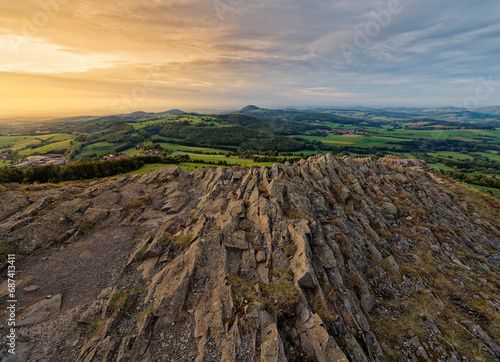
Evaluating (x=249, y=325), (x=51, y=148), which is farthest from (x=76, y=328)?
(x=51, y=148)

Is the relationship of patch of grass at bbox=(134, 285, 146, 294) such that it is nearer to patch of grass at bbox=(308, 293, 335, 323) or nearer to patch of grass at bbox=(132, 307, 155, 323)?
patch of grass at bbox=(132, 307, 155, 323)

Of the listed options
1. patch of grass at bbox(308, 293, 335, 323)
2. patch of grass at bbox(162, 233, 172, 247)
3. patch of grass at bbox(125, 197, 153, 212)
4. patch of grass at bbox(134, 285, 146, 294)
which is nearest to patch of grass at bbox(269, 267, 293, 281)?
patch of grass at bbox(308, 293, 335, 323)

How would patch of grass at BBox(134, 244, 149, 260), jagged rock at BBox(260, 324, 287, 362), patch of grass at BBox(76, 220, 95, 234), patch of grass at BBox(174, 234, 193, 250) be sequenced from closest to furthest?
jagged rock at BBox(260, 324, 287, 362) < patch of grass at BBox(134, 244, 149, 260) < patch of grass at BBox(174, 234, 193, 250) < patch of grass at BBox(76, 220, 95, 234)

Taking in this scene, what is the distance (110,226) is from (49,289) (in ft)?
29.6

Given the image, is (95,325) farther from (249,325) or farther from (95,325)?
(249,325)

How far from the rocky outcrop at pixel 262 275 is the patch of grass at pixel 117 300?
0.28ft

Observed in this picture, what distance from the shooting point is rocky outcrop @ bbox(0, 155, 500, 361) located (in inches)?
463

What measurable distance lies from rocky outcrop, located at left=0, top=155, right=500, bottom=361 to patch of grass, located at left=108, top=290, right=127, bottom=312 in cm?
8

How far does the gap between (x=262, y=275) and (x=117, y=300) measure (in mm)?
10845

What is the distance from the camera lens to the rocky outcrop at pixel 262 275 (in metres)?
11.8

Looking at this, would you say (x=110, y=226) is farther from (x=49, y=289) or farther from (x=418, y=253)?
(x=418, y=253)

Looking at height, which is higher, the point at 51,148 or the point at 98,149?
the point at 51,148

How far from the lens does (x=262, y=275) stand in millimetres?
→ 15500

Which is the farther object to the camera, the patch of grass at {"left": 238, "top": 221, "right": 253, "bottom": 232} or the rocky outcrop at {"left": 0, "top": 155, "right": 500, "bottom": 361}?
the patch of grass at {"left": 238, "top": 221, "right": 253, "bottom": 232}
